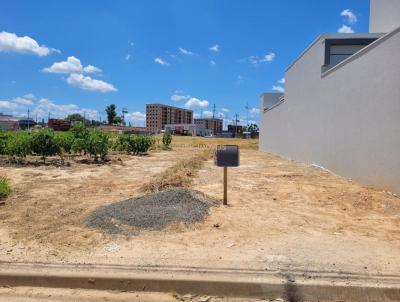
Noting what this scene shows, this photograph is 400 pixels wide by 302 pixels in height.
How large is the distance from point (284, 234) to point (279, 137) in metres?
22.2

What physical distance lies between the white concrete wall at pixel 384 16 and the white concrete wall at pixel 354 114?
377cm

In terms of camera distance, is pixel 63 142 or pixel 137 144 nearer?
pixel 63 142

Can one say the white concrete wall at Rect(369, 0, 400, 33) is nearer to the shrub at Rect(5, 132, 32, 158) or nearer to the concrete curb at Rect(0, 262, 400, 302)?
the concrete curb at Rect(0, 262, 400, 302)

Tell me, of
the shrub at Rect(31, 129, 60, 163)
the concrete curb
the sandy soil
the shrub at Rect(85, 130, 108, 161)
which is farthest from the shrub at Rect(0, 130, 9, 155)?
the sandy soil

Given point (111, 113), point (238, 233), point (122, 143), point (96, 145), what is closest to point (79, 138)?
point (96, 145)

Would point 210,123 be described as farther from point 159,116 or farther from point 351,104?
point 351,104

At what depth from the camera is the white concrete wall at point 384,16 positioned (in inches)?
667

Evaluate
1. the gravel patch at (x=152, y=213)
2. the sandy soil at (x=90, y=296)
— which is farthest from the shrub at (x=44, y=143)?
the sandy soil at (x=90, y=296)

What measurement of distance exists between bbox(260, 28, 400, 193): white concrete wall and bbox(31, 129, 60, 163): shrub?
11.6 metres

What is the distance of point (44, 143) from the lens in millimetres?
16016

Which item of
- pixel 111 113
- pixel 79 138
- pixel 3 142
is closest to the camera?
pixel 3 142

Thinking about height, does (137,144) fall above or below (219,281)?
above

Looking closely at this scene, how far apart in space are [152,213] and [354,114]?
27.0 ft

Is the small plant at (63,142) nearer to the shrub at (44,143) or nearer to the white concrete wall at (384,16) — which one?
the shrub at (44,143)
